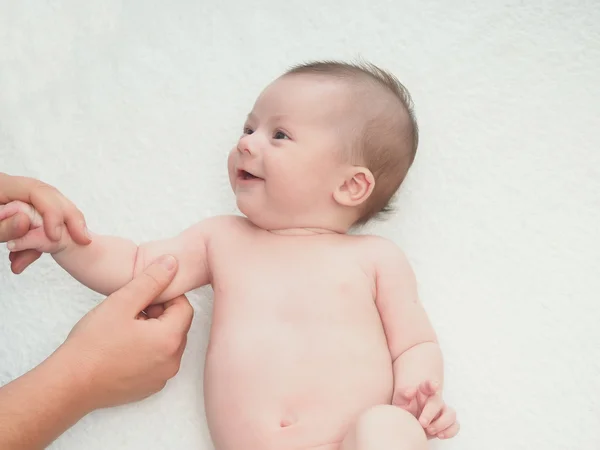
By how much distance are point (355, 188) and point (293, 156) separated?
0.11 metres

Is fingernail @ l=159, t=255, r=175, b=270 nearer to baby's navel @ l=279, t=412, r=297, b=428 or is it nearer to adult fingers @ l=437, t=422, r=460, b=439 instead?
baby's navel @ l=279, t=412, r=297, b=428

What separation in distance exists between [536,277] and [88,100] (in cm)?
87

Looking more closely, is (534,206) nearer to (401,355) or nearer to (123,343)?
(401,355)

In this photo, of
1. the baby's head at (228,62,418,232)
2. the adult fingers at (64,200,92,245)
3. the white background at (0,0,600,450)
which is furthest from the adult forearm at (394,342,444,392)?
the adult fingers at (64,200,92,245)

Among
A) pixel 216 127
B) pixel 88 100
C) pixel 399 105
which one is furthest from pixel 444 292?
pixel 88 100

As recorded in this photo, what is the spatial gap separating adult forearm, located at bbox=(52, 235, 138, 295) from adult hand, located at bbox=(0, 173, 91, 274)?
0.02 m

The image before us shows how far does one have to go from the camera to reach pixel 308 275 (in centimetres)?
103

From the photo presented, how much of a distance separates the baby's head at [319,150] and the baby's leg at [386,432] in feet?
1.05

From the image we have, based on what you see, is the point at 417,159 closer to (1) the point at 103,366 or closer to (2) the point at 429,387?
(2) the point at 429,387

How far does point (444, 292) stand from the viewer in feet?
3.81

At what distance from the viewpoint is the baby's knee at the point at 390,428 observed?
2.80 feet

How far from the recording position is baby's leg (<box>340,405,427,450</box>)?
0.85 m

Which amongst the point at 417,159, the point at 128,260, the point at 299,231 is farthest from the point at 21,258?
the point at 417,159

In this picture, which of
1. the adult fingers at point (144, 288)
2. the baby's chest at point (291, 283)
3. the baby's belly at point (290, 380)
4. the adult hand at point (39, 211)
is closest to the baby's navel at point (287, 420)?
the baby's belly at point (290, 380)
